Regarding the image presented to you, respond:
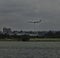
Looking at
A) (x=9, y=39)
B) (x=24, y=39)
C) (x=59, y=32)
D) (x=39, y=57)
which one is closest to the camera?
(x=39, y=57)

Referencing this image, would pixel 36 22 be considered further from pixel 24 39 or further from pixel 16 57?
pixel 16 57

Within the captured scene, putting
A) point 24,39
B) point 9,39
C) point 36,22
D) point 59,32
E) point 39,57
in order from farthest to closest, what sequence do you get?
point 59,32
point 36,22
point 9,39
point 24,39
point 39,57

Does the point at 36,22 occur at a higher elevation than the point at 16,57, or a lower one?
higher

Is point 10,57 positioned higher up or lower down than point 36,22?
lower down

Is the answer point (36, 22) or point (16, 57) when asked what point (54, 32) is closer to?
point (36, 22)

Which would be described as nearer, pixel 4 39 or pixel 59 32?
pixel 4 39

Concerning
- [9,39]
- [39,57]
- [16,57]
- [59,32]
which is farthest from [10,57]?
[59,32]

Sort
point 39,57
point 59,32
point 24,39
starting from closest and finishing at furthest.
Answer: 1. point 39,57
2. point 24,39
3. point 59,32

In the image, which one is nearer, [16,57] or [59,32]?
[16,57]

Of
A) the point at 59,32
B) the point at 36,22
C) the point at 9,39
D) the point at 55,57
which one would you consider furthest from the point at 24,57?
the point at 59,32
